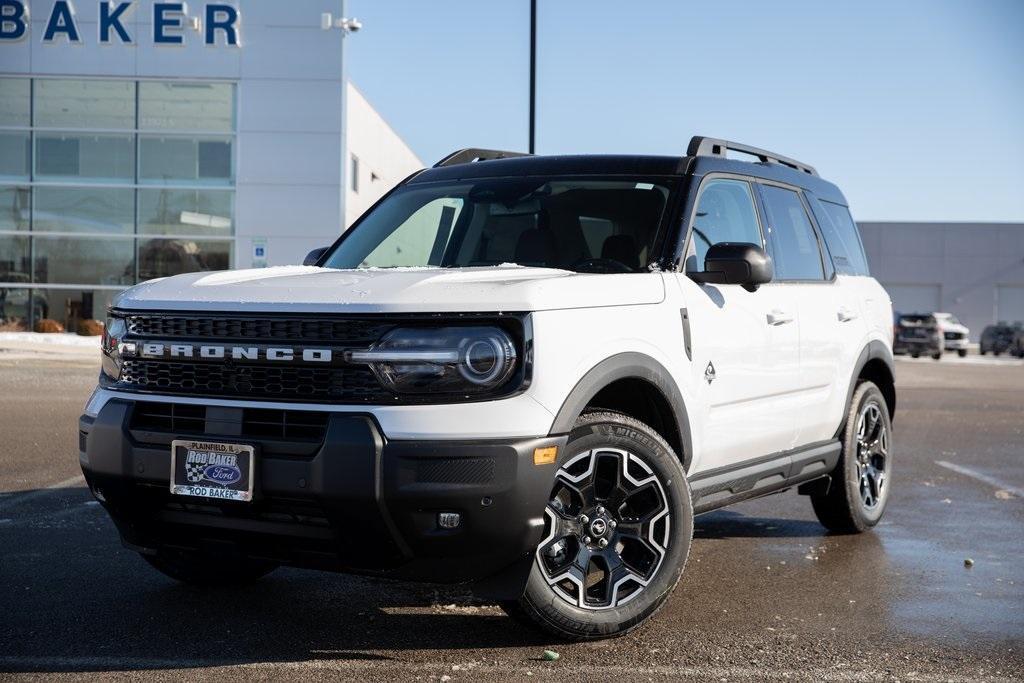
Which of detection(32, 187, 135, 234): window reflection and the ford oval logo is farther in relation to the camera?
detection(32, 187, 135, 234): window reflection

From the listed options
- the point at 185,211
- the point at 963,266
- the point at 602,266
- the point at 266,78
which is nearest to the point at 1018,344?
the point at 963,266

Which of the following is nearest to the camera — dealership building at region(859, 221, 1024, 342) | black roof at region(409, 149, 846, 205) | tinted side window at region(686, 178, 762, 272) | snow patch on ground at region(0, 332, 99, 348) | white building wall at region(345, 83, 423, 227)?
tinted side window at region(686, 178, 762, 272)

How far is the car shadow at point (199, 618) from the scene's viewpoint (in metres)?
4.16

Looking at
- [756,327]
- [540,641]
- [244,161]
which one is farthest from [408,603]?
[244,161]

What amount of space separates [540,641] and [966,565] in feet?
8.97

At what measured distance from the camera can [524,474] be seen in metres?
3.83

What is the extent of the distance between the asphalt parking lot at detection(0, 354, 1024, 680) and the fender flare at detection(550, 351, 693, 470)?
837mm

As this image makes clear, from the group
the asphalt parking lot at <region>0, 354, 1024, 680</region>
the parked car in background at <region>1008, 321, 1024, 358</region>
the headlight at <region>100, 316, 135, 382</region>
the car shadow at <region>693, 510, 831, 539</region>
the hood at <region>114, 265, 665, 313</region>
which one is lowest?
the parked car in background at <region>1008, 321, 1024, 358</region>

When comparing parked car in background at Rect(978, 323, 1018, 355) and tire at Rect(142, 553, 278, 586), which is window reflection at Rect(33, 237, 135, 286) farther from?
parked car in background at Rect(978, 323, 1018, 355)

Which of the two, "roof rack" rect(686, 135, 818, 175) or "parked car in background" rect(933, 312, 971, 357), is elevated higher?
"roof rack" rect(686, 135, 818, 175)

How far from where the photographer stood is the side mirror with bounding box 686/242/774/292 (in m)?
4.90

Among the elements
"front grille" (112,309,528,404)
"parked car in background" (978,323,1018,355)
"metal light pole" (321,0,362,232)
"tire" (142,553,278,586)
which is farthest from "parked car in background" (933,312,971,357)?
"front grille" (112,309,528,404)

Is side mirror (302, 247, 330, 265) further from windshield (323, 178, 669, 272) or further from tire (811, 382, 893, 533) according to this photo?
tire (811, 382, 893, 533)

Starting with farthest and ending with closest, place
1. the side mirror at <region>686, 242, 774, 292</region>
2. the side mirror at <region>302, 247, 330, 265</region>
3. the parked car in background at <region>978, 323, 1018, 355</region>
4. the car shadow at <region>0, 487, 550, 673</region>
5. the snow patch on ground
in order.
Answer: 1. the parked car in background at <region>978, 323, 1018, 355</region>
2. the snow patch on ground
3. the side mirror at <region>302, 247, 330, 265</region>
4. the side mirror at <region>686, 242, 774, 292</region>
5. the car shadow at <region>0, 487, 550, 673</region>
